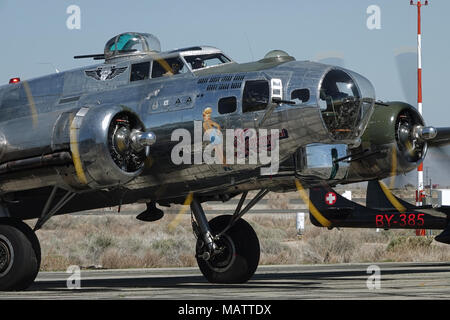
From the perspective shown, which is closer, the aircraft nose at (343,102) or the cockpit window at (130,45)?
the aircraft nose at (343,102)

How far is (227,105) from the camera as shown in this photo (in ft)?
56.5

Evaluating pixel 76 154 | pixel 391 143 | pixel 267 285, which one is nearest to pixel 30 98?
pixel 76 154

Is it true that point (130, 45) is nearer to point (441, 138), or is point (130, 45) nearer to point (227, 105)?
→ point (227, 105)

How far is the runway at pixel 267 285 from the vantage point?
15836 mm

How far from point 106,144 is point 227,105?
2.61m

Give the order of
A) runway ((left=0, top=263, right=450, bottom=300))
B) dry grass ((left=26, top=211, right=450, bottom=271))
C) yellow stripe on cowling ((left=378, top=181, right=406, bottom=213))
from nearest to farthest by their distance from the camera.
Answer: runway ((left=0, top=263, right=450, bottom=300)), yellow stripe on cowling ((left=378, top=181, right=406, bottom=213)), dry grass ((left=26, top=211, right=450, bottom=271))

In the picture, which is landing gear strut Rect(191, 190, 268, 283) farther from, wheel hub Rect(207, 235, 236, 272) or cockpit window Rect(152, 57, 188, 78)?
cockpit window Rect(152, 57, 188, 78)

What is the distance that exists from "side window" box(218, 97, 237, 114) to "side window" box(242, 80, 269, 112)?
21 centimetres

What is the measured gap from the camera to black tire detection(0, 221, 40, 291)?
1709cm

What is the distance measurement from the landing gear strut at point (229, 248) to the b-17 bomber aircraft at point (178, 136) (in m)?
0.03

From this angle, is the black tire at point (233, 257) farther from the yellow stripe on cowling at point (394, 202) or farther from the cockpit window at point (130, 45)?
the yellow stripe on cowling at point (394, 202)

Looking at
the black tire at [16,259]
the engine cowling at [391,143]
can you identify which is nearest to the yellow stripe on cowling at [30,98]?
the black tire at [16,259]

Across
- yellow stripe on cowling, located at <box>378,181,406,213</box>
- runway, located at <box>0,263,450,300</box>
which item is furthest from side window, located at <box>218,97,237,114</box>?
yellow stripe on cowling, located at <box>378,181,406,213</box>
